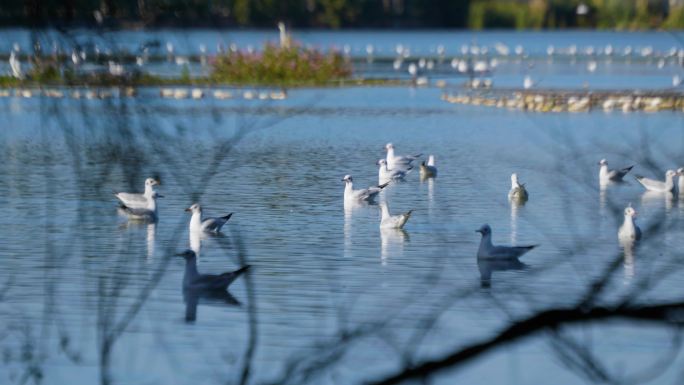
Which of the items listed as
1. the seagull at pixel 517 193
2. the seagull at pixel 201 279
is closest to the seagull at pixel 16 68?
the seagull at pixel 201 279

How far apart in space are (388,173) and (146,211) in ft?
18.7

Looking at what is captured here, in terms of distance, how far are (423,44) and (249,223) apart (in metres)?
69.5

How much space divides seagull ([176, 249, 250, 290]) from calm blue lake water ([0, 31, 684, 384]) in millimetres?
199

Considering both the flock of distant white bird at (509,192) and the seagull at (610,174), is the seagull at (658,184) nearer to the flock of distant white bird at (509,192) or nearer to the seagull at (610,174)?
the flock of distant white bird at (509,192)

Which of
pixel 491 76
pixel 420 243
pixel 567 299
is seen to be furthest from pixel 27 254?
pixel 491 76

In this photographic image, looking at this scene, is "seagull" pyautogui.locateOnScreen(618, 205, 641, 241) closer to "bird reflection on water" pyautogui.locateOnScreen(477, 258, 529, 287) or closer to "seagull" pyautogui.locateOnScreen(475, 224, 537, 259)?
"seagull" pyautogui.locateOnScreen(475, 224, 537, 259)

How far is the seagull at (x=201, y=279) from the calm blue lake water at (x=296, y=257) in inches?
7.8

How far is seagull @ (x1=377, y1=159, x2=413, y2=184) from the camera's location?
19391 mm

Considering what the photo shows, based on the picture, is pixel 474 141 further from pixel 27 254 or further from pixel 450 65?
pixel 450 65

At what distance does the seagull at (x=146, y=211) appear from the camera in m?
14.5

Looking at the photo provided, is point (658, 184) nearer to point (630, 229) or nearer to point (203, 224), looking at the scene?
point (630, 229)

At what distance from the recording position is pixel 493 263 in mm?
12188

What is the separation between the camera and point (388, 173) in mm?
19719

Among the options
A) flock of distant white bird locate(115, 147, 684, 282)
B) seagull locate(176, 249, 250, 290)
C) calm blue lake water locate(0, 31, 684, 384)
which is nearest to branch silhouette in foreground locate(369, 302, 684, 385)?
calm blue lake water locate(0, 31, 684, 384)
